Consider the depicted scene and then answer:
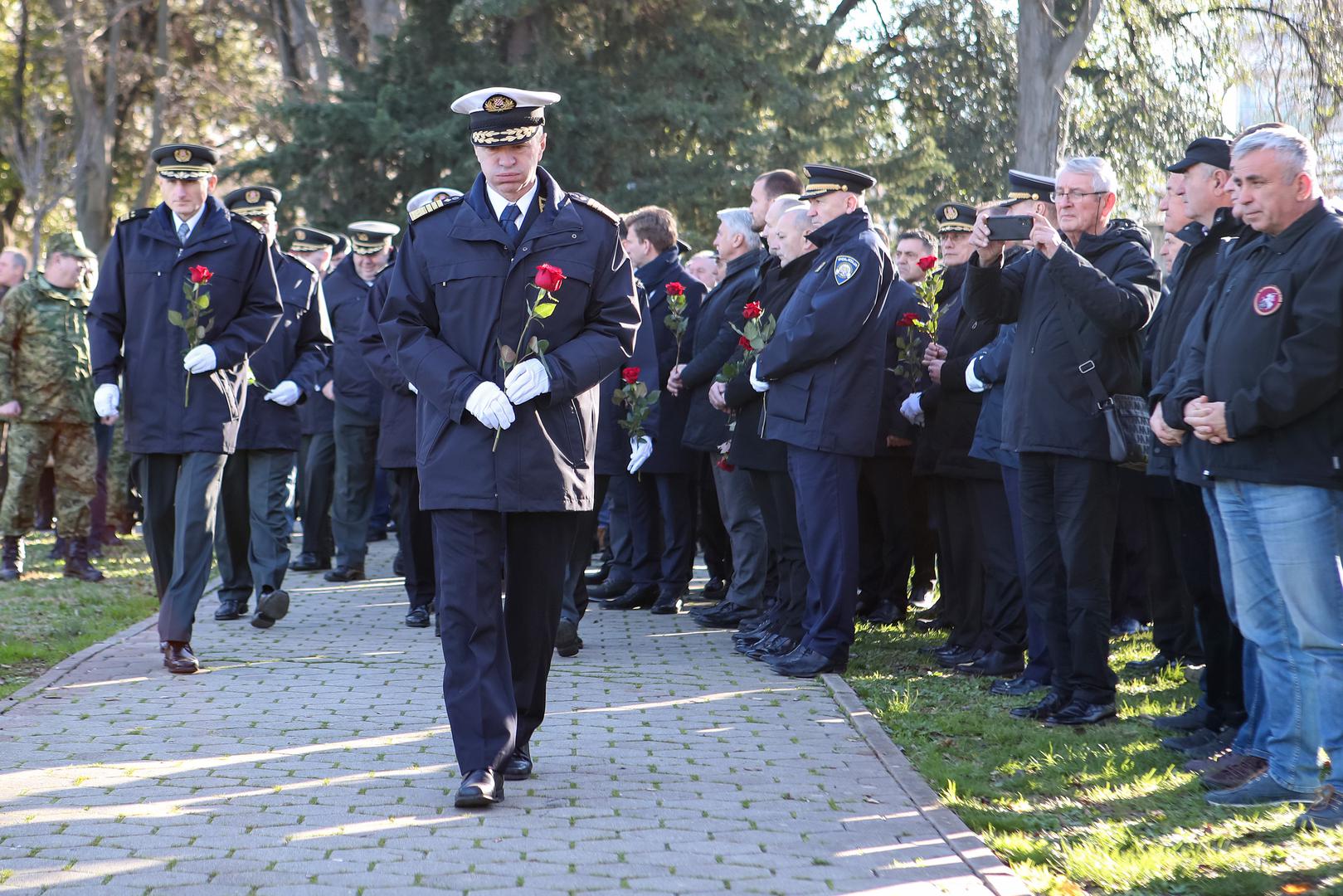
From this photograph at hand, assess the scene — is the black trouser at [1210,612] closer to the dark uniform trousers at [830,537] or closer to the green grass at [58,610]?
the dark uniform trousers at [830,537]

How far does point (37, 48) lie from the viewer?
29.1m

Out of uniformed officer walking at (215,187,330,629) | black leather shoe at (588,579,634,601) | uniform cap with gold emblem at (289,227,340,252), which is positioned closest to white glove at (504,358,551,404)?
uniformed officer walking at (215,187,330,629)

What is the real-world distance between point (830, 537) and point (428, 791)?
112 inches

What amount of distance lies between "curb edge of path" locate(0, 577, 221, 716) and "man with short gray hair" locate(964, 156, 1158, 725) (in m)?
4.21

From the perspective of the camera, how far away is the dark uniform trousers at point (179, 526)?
24.3 feet

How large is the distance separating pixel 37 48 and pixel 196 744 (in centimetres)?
2661

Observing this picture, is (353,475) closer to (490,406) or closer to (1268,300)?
(490,406)

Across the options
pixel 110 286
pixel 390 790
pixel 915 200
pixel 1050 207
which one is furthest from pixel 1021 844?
pixel 915 200

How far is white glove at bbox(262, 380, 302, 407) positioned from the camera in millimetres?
9266

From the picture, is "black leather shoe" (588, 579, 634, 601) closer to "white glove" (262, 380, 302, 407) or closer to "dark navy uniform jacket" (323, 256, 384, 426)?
"dark navy uniform jacket" (323, 256, 384, 426)

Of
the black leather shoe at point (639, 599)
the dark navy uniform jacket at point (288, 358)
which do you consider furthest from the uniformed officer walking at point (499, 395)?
the black leather shoe at point (639, 599)

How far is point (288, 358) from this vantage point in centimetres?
982

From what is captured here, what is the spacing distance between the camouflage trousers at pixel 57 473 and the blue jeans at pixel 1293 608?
27.9ft

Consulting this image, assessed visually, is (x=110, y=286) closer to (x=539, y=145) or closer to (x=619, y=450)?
(x=619, y=450)
